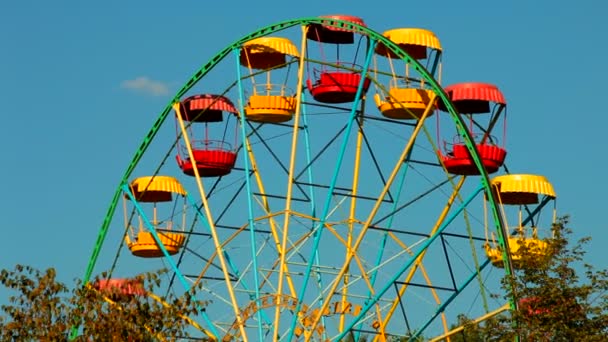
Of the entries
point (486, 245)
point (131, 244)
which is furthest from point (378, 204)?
point (131, 244)

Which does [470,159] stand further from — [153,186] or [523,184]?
[153,186]

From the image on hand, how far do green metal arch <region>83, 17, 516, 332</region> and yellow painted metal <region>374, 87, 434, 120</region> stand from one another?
2095 mm

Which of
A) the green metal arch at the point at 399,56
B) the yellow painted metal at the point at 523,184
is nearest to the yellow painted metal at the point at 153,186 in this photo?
the green metal arch at the point at 399,56

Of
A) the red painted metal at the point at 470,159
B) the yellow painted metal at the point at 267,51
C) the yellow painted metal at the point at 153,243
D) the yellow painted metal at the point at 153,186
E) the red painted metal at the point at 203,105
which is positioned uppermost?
the yellow painted metal at the point at 267,51

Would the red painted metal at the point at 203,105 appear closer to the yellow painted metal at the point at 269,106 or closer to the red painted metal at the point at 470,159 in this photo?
the yellow painted metal at the point at 269,106

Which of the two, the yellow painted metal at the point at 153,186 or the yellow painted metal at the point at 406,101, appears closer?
the yellow painted metal at the point at 406,101

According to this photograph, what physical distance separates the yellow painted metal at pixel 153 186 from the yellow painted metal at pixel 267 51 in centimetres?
432

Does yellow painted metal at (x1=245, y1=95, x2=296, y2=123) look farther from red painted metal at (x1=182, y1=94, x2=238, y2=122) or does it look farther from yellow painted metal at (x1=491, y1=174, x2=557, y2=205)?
yellow painted metal at (x1=491, y1=174, x2=557, y2=205)

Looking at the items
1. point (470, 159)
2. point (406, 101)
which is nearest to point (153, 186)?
point (406, 101)

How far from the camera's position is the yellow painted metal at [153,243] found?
57.6m

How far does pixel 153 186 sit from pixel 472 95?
32.9 feet

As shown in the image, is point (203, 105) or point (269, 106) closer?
point (269, 106)

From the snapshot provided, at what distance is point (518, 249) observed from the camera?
50.7 m

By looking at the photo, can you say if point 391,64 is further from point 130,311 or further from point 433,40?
point 130,311
